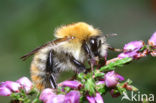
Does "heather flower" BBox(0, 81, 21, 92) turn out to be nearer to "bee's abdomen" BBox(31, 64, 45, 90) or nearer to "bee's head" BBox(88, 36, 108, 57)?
"bee's abdomen" BBox(31, 64, 45, 90)

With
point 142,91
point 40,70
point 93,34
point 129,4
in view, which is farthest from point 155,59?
point 129,4

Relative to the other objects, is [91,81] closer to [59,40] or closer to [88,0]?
[59,40]

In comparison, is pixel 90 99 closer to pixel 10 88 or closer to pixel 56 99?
pixel 56 99

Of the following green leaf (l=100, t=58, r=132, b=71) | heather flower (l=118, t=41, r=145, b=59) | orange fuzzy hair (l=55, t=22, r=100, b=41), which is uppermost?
orange fuzzy hair (l=55, t=22, r=100, b=41)

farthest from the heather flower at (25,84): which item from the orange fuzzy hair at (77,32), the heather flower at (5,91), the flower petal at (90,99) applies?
the orange fuzzy hair at (77,32)

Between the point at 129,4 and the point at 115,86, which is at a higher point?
the point at 129,4

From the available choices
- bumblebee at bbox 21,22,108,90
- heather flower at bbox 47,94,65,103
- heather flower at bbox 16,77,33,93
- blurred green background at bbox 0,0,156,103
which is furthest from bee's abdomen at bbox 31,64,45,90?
blurred green background at bbox 0,0,156,103

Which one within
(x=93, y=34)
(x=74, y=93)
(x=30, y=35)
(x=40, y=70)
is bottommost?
(x=74, y=93)
